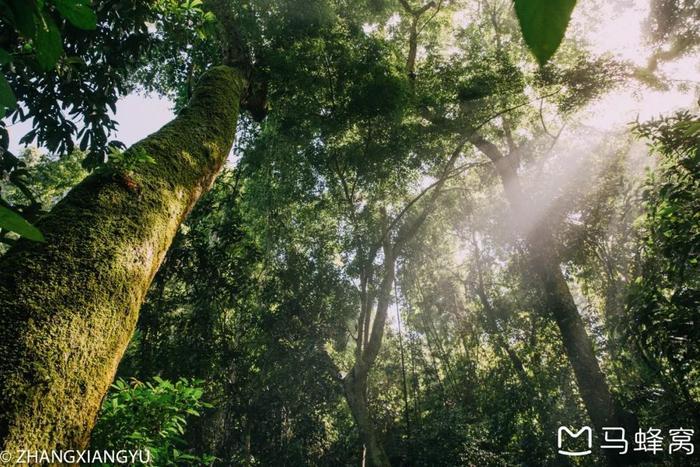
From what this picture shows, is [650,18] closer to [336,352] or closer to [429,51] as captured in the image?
[429,51]

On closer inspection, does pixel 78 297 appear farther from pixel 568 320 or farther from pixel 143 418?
pixel 568 320

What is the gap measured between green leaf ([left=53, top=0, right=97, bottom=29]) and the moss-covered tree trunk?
879mm

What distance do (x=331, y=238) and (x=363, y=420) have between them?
172 inches

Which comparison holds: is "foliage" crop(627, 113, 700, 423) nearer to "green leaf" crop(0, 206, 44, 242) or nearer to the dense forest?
the dense forest

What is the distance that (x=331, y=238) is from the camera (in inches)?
412

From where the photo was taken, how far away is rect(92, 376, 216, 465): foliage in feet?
7.89

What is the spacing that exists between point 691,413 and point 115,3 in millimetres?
7333

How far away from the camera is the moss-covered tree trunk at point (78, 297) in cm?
100

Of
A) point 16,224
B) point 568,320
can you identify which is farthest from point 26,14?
point 568,320

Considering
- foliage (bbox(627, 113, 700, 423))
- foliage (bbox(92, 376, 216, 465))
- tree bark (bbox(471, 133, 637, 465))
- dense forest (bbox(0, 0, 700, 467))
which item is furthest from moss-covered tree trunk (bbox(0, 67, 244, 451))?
tree bark (bbox(471, 133, 637, 465))

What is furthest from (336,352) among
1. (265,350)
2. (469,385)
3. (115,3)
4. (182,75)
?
(115,3)

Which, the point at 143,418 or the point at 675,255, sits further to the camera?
the point at 675,255

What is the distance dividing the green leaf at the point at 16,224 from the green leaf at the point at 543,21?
1.12 feet

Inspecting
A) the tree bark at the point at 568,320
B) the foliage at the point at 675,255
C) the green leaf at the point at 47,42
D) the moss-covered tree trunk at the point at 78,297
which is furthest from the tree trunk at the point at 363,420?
the green leaf at the point at 47,42
